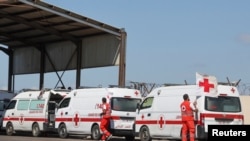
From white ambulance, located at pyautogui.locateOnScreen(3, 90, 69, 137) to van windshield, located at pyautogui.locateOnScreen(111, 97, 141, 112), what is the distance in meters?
5.27

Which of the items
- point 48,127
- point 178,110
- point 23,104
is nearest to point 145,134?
point 178,110

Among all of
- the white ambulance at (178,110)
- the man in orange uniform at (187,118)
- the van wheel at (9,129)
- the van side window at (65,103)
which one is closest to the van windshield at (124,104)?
the white ambulance at (178,110)

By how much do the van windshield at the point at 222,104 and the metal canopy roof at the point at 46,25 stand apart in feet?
47.1

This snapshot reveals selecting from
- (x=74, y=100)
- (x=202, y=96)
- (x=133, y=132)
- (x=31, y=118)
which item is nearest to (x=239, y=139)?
(x=202, y=96)

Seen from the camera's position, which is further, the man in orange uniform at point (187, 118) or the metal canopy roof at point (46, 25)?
the metal canopy roof at point (46, 25)

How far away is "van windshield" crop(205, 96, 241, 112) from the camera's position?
1888 centimetres

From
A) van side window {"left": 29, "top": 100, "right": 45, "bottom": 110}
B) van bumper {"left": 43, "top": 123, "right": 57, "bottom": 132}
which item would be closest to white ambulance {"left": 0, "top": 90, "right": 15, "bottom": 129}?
van side window {"left": 29, "top": 100, "right": 45, "bottom": 110}

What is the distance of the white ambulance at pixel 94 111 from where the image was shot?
22594 mm

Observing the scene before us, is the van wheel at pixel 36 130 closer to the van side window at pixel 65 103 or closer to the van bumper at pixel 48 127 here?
the van bumper at pixel 48 127

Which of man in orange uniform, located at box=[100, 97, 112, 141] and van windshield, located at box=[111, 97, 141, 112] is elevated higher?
van windshield, located at box=[111, 97, 141, 112]

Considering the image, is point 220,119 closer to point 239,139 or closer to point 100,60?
point 239,139

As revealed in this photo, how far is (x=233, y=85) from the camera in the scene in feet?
65.7

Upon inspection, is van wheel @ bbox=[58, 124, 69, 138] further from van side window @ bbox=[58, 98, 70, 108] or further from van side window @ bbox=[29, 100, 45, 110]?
van side window @ bbox=[29, 100, 45, 110]

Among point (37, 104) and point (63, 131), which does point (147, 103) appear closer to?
point (63, 131)
